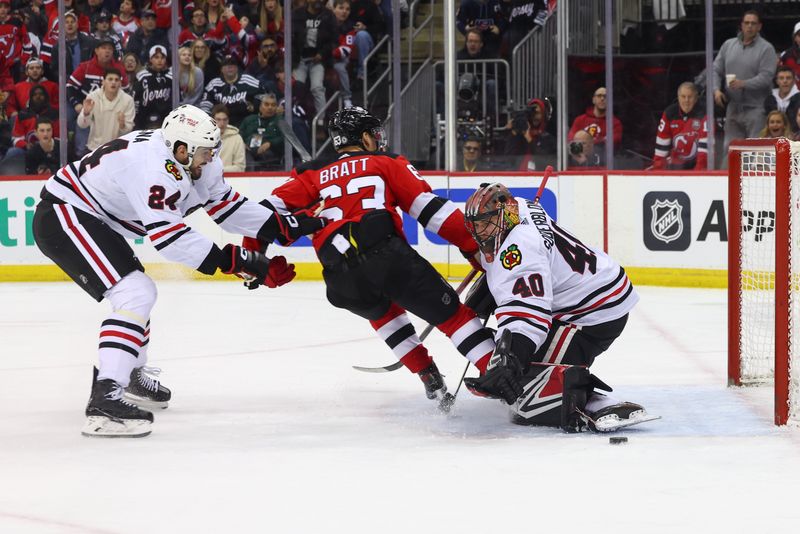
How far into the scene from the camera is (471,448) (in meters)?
3.43

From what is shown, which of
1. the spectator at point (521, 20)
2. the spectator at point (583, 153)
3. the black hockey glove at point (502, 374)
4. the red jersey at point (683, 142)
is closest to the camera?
the black hockey glove at point (502, 374)

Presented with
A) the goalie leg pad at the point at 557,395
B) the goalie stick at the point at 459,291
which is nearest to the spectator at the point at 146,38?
the goalie stick at the point at 459,291

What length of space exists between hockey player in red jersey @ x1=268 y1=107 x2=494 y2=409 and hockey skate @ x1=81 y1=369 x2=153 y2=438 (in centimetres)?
71

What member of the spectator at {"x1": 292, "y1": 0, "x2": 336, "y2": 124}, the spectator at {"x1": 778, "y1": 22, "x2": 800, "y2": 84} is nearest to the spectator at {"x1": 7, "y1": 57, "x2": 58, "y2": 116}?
the spectator at {"x1": 292, "y1": 0, "x2": 336, "y2": 124}

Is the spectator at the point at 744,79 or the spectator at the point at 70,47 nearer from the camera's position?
the spectator at the point at 744,79

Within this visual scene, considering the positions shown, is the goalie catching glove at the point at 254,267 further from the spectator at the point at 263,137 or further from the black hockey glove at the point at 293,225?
the spectator at the point at 263,137

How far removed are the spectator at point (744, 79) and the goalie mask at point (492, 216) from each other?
451 cm

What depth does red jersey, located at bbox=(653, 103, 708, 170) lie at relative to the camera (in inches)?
304

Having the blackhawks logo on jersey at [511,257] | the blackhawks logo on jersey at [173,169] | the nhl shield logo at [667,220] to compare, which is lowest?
the nhl shield logo at [667,220]

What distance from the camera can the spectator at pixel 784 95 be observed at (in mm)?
7613

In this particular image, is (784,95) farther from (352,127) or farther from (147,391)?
(147,391)

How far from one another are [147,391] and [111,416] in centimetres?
48

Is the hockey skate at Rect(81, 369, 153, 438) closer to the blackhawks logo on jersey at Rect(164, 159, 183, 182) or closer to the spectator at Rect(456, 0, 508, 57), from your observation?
the blackhawks logo on jersey at Rect(164, 159, 183, 182)

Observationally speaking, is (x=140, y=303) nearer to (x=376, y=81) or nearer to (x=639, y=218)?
(x=639, y=218)
